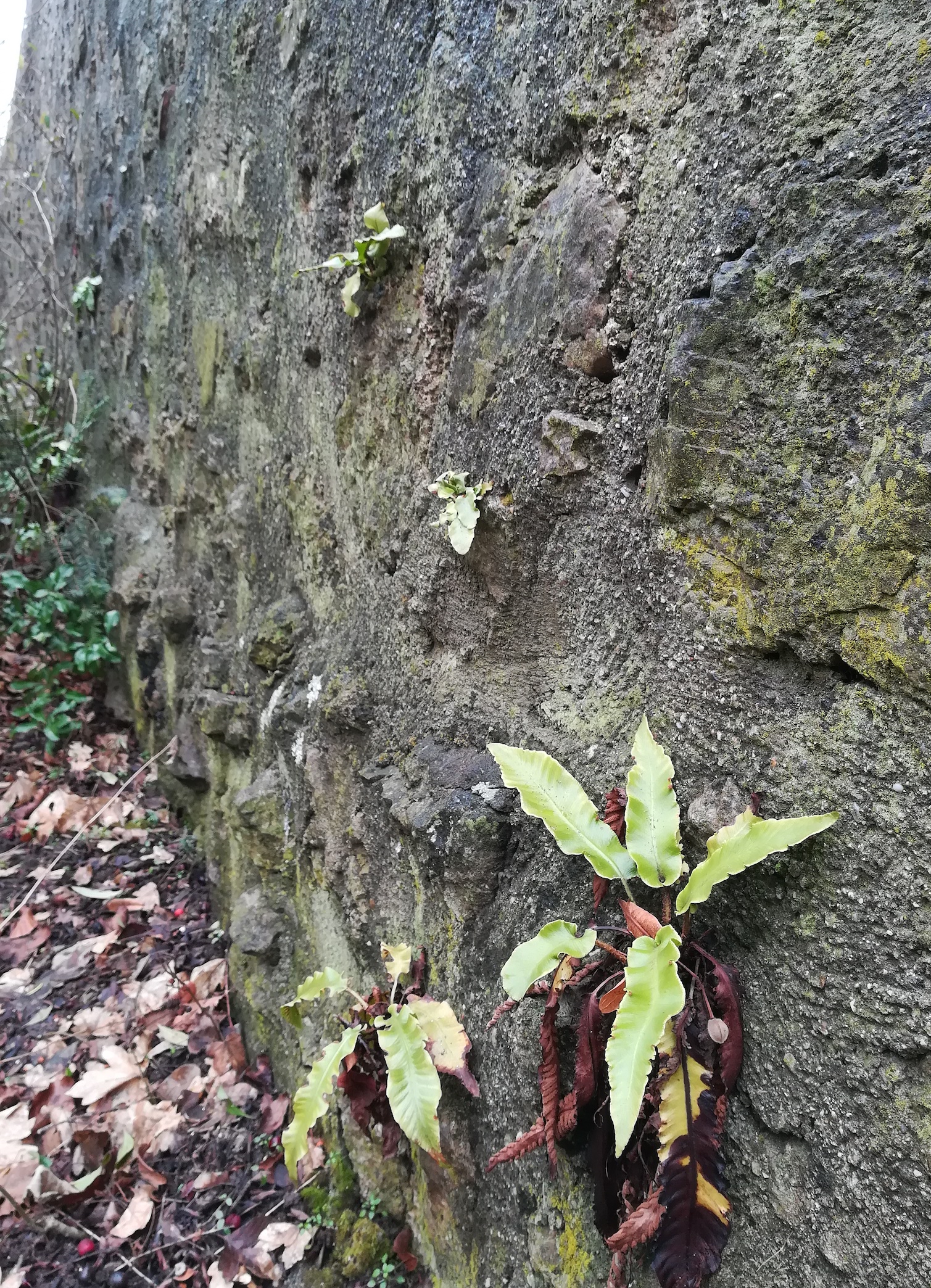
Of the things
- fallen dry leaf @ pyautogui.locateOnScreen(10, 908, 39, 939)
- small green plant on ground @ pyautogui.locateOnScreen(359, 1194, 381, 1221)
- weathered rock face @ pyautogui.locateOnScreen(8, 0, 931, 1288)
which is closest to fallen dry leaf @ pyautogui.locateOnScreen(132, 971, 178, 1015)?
weathered rock face @ pyautogui.locateOnScreen(8, 0, 931, 1288)

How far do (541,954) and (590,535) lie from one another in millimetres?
871

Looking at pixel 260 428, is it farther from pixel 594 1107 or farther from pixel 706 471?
pixel 594 1107

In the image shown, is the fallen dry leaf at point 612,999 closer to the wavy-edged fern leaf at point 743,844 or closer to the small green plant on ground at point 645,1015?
the small green plant on ground at point 645,1015

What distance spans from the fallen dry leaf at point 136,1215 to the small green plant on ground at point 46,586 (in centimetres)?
258

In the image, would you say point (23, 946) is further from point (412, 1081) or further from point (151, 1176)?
→ point (412, 1081)

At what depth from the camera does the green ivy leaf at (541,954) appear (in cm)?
133

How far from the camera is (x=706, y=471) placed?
1.38 metres

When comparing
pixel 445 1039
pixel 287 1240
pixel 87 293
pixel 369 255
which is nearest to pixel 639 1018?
pixel 445 1039

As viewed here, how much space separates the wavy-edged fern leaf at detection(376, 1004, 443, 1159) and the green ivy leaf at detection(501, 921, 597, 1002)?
462 mm

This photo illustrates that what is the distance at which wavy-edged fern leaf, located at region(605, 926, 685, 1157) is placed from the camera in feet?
3.61

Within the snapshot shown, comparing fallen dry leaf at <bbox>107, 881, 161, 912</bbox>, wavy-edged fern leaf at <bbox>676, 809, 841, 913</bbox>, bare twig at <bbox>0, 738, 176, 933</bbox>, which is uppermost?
bare twig at <bbox>0, 738, 176, 933</bbox>

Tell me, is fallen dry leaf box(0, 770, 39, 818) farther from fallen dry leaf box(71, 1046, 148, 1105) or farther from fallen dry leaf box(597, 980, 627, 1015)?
fallen dry leaf box(597, 980, 627, 1015)

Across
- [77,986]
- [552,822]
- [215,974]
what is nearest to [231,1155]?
[215,974]

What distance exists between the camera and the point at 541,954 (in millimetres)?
1345
